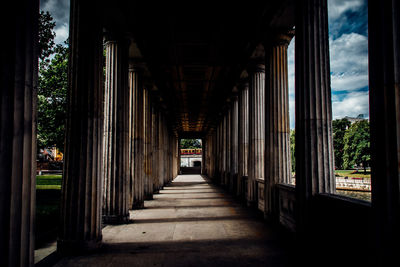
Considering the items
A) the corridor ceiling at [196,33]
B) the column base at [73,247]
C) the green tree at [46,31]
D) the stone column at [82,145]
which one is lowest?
the column base at [73,247]

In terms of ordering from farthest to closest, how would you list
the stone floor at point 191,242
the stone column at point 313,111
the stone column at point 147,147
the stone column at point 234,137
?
the stone column at point 234,137 → the stone column at point 147,147 → the stone column at point 313,111 → the stone floor at point 191,242

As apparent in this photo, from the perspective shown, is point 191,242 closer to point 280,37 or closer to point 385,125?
point 385,125

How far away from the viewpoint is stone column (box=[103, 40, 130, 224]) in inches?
340

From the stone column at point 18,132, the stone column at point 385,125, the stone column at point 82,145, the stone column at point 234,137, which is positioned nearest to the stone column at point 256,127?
the stone column at point 234,137

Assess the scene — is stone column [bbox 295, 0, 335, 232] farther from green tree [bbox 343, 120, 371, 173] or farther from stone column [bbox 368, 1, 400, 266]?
green tree [bbox 343, 120, 371, 173]

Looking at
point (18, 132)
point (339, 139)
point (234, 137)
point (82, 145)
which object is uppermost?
point (339, 139)

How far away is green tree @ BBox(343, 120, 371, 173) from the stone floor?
168 ft

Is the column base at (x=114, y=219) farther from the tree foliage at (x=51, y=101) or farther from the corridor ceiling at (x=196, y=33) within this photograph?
the tree foliage at (x=51, y=101)

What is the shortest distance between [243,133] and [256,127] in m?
2.99

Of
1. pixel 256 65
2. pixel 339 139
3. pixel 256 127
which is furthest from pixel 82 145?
pixel 339 139

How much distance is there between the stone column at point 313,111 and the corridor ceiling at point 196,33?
6.20ft

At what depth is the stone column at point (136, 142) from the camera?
38.4 feet

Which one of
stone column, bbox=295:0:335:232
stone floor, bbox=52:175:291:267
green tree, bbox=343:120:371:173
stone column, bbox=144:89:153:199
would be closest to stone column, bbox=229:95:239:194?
stone column, bbox=144:89:153:199

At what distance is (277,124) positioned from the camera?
30.0 ft
